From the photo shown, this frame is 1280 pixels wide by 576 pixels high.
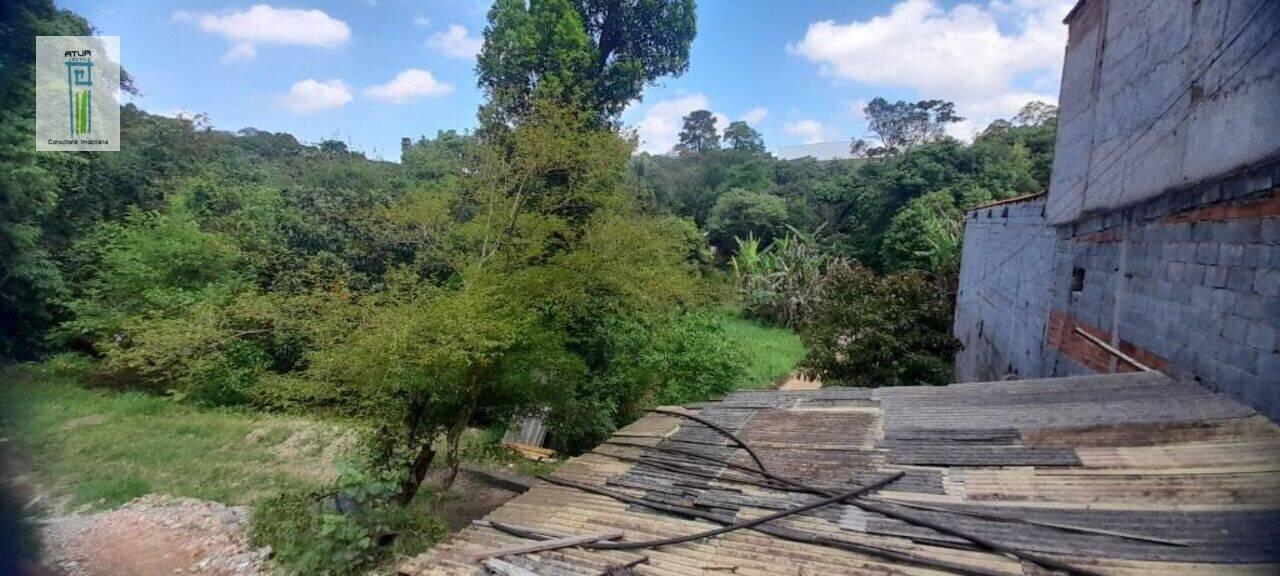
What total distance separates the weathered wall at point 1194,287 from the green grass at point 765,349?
614 cm

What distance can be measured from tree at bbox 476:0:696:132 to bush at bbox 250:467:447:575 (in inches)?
222

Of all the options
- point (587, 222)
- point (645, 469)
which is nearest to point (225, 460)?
point (587, 222)

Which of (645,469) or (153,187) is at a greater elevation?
(153,187)

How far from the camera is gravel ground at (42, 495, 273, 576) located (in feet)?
17.8

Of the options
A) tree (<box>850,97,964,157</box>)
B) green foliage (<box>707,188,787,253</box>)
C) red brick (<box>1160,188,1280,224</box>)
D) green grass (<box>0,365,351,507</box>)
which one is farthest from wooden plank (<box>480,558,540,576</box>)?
tree (<box>850,97,964,157</box>)

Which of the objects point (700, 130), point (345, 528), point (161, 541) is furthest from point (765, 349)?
point (700, 130)

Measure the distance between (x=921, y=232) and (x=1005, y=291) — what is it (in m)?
10.6

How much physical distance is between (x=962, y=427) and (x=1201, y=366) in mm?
1331

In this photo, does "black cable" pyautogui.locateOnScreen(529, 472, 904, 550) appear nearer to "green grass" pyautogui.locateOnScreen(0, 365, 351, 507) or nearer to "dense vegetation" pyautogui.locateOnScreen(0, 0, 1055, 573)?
"dense vegetation" pyautogui.locateOnScreen(0, 0, 1055, 573)

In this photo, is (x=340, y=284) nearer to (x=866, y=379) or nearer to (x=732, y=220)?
(x=866, y=379)

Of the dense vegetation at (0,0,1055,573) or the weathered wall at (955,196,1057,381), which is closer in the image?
the dense vegetation at (0,0,1055,573)

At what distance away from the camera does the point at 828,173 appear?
1105 inches

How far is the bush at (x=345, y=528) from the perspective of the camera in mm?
4523

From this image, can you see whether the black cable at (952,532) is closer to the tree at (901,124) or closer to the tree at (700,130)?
the tree at (901,124)
